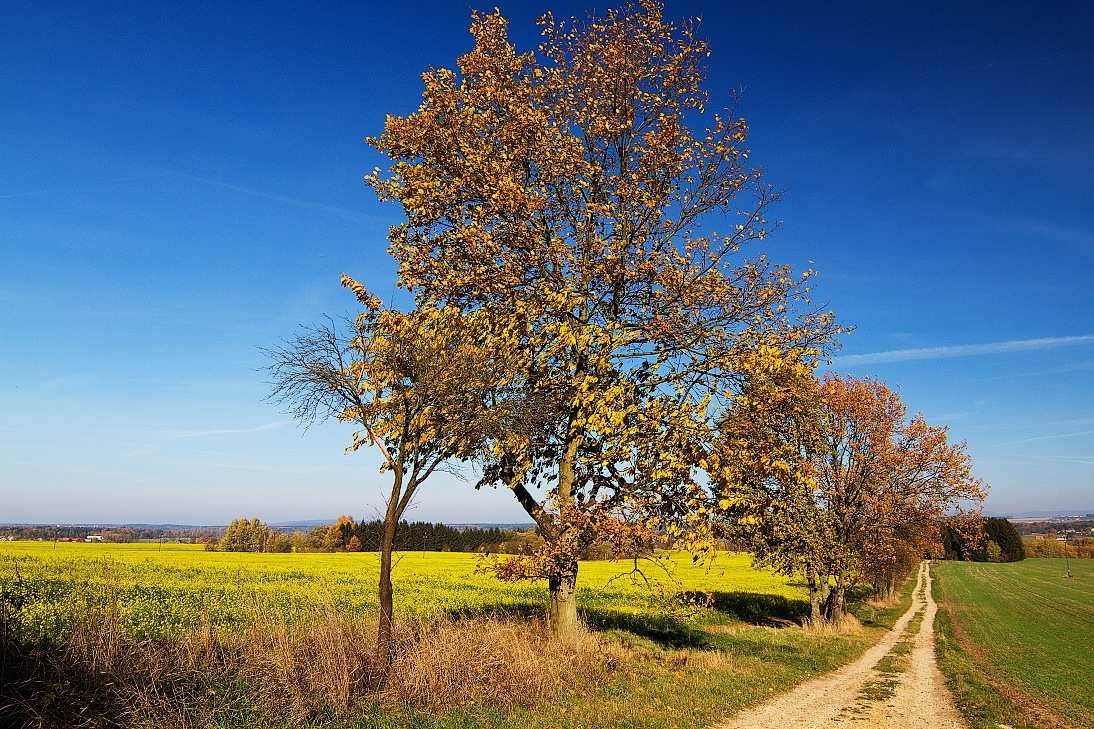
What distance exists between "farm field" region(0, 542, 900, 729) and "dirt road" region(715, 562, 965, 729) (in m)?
0.56

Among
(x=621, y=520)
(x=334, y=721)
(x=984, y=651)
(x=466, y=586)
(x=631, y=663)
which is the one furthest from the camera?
(x=466, y=586)

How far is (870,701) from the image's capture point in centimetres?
1246

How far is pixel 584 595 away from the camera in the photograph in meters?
30.5

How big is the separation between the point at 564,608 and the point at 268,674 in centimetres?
650

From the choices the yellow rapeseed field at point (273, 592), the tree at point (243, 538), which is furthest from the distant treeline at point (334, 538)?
the yellow rapeseed field at point (273, 592)

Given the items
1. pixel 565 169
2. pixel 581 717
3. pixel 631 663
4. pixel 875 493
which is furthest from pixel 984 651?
pixel 565 169

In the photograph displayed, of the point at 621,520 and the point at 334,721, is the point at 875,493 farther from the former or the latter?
the point at 334,721

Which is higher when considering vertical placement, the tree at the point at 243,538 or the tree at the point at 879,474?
the tree at the point at 879,474

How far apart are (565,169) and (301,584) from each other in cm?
2527

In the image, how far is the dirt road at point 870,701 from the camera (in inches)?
411

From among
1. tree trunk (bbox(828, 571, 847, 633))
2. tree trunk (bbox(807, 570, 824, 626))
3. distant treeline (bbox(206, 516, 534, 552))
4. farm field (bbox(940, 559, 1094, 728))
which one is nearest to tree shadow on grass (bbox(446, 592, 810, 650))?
tree trunk (bbox(807, 570, 824, 626))

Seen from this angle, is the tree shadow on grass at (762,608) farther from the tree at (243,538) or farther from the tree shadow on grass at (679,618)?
the tree at (243,538)

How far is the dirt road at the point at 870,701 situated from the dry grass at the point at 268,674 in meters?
3.59

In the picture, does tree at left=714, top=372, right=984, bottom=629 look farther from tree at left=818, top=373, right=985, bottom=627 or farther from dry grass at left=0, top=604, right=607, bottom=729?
dry grass at left=0, top=604, right=607, bottom=729
